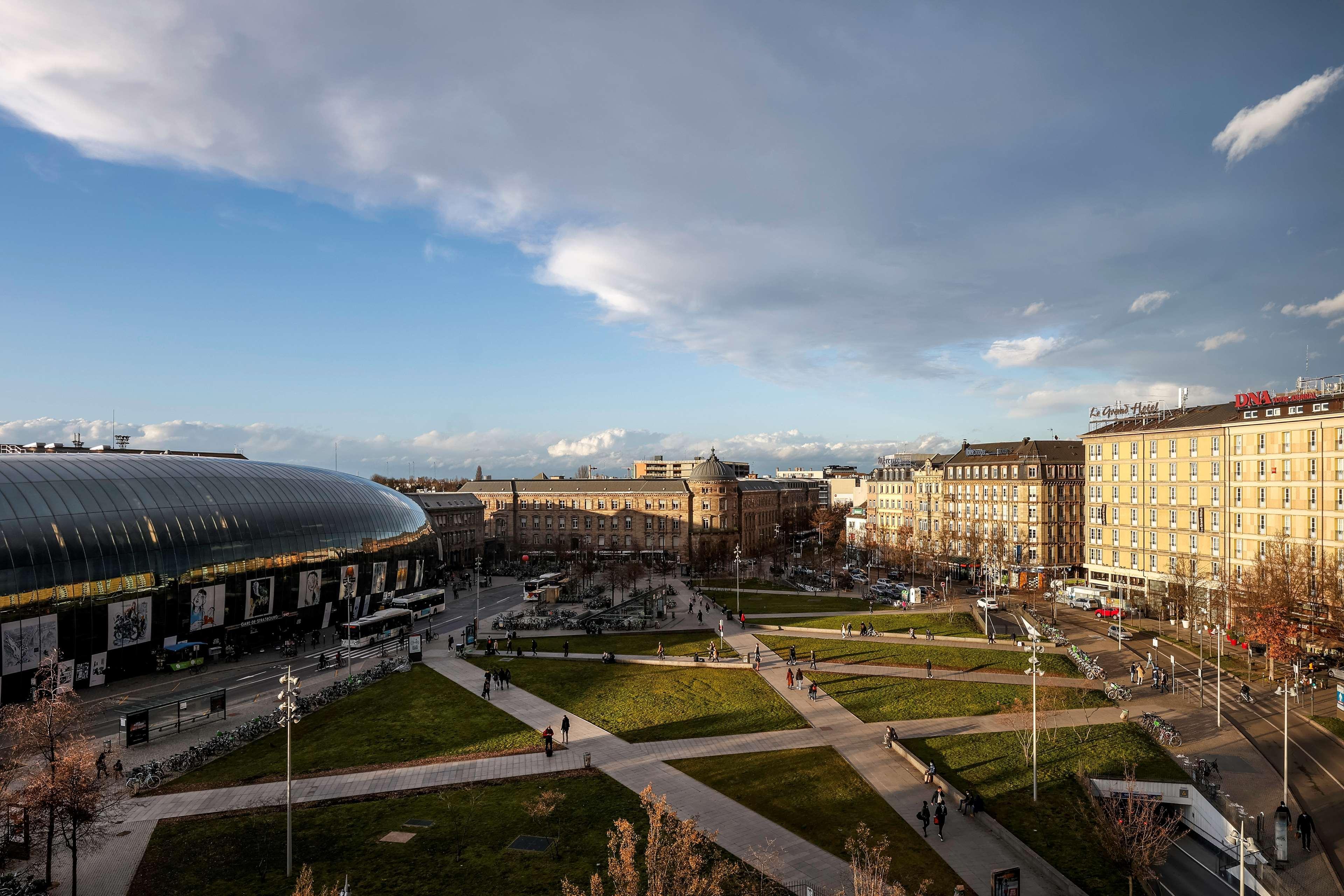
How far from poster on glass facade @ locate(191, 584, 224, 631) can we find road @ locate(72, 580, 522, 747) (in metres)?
3.58

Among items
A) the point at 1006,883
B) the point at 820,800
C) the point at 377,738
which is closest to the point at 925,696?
the point at 820,800

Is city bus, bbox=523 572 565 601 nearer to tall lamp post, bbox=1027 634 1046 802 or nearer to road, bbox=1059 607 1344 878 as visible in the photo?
tall lamp post, bbox=1027 634 1046 802

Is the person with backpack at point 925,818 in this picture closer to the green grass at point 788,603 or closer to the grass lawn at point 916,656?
the grass lawn at point 916,656

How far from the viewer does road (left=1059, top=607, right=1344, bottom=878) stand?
1212 inches

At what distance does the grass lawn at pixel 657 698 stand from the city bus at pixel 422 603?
27717mm

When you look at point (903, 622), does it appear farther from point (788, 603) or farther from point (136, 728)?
point (136, 728)

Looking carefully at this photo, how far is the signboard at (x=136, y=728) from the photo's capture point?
126 feet

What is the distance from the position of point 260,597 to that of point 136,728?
28.4 m

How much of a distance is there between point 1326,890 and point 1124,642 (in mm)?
41726

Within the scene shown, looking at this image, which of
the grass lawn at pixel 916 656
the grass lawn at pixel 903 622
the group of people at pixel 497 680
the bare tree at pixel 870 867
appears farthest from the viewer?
the grass lawn at pixel 903 622

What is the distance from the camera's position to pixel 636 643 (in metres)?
64.2

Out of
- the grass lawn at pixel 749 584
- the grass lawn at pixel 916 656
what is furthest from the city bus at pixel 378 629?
the grass lawn at pixel 749 584

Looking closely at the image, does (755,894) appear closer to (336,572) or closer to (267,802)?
(267,802)

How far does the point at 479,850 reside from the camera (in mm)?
26750
